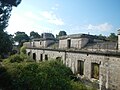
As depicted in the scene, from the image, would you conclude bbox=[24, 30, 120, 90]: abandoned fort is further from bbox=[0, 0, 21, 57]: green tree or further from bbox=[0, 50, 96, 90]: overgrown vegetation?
bbox=[0, 0, 21, 57]: green tree

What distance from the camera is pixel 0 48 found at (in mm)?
17828

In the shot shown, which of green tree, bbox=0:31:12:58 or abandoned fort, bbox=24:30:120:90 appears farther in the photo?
green tree, bbox=0:31:12:58

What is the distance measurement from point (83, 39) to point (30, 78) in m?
10.1

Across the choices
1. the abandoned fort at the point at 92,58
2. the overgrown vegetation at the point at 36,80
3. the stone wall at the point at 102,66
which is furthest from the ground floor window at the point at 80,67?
the overgrown vegetation at the point at 36,80

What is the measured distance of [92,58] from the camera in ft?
61.1

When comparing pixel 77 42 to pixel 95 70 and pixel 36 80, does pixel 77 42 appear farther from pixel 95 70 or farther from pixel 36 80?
pixel 36 80

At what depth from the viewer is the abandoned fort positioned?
52.2 feet

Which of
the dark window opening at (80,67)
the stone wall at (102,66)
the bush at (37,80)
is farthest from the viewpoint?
the dark window opening at (80,67)

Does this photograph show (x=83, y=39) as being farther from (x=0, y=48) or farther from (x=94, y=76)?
(x=0, y=48)

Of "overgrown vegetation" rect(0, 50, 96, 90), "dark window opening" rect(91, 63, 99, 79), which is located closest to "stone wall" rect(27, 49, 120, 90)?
"dark window opening" rect(91, 63, 99, 79)

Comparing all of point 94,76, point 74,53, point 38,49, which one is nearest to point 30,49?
point 38,49

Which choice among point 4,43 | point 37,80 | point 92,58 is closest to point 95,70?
point 92,58

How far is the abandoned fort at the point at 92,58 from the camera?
1590 cm

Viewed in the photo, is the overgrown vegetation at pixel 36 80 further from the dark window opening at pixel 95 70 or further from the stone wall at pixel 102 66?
the dark window opening at pixel 95 70
